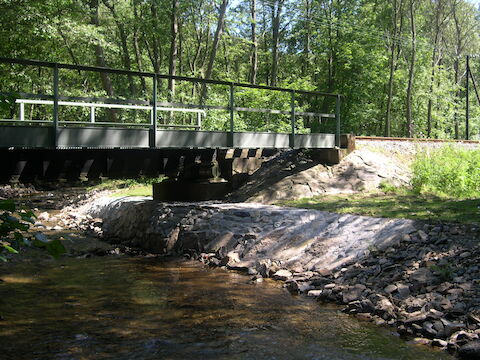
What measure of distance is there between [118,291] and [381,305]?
4818 mm

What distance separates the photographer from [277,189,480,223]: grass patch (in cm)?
1056

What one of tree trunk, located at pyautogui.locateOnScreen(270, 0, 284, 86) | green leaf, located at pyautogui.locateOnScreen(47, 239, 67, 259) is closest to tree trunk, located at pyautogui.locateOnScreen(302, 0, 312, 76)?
tree trunk, located at pyautogui.locateOnScreen(270, 0, 284, 86)

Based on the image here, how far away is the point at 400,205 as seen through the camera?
1241 centimetres

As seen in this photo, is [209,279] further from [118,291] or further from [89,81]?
[89,81]

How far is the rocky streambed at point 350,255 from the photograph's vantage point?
6.79 metres

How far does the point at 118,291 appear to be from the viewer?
8992 millimetres

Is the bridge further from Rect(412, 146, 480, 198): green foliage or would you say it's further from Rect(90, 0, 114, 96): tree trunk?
Rect(90, 0, 114, 96): tree trunk

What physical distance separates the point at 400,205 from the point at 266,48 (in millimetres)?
31971

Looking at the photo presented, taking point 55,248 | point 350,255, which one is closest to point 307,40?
point 350,255

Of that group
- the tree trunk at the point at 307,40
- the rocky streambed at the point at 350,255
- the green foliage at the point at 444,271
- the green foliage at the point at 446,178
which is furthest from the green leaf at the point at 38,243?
the tree trunk at the point at 307,40

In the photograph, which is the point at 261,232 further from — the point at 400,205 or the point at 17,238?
the point at 17,238

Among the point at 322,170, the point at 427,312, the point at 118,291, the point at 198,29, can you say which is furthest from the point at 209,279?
the point at 198,29

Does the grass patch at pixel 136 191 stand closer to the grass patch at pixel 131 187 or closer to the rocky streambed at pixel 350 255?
the grass patch at pixel 131 187

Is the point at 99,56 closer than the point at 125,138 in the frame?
No
